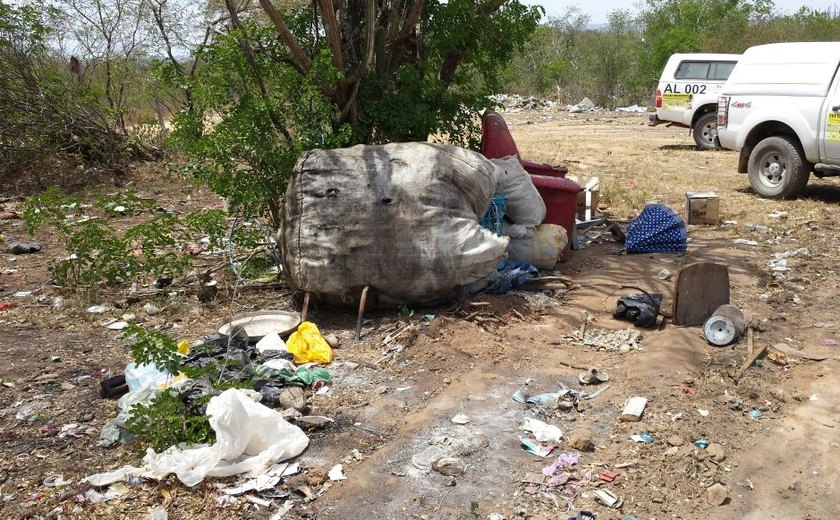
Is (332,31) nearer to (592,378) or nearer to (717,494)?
(592,378)

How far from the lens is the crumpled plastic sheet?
3.51m

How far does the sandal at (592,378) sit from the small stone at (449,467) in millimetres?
1183

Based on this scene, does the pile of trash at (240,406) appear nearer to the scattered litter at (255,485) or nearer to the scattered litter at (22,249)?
the scattered litter at (255,485)

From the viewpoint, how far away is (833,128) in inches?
334

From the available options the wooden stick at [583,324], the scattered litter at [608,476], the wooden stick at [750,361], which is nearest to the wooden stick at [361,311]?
the wooden stick at [583,324]

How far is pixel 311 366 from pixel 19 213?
6.68 metres

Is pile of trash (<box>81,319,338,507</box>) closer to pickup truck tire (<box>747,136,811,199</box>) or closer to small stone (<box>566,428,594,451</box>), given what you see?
small stone (<box>566,428,594,451</box>)

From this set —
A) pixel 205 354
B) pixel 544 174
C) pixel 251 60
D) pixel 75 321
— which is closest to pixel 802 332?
pixel 544 174

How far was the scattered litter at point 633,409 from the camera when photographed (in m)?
3.96

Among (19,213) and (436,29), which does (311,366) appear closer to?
(436,29)

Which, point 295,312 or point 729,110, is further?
point 729,110

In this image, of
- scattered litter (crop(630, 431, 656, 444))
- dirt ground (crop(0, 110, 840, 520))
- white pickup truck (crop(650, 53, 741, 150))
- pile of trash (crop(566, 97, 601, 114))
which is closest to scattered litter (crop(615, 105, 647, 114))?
pile of trash (crop(566, 97, 601, 114))

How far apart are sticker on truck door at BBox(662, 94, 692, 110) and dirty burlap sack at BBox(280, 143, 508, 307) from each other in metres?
10.3

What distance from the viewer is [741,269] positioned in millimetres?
6520
